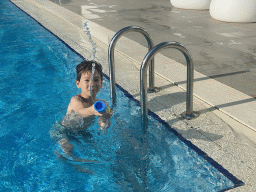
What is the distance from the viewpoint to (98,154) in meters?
3.22

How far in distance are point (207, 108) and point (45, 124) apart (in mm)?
2169

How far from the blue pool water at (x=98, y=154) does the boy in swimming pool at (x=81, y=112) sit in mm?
111

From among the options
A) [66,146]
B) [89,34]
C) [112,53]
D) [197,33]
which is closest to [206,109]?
[112,53]

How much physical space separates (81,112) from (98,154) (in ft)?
1.66

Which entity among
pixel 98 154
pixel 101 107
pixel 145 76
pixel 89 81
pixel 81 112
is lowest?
pixel 98 154

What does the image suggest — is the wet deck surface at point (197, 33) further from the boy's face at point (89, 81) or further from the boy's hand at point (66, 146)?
the boy's hand at point (66, 146)

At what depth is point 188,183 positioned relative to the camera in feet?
8.67

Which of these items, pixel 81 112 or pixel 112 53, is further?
pixel 112 53

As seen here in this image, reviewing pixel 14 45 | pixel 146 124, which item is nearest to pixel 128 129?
pixel 146 124

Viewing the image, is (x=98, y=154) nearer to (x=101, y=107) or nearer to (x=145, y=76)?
(x=101, y=107)

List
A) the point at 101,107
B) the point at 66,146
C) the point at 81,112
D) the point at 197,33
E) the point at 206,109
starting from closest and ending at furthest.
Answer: the point at 101,107 → the point at 66,146 → the point at 81,112 → the point at 206,109 → the point at 197,33

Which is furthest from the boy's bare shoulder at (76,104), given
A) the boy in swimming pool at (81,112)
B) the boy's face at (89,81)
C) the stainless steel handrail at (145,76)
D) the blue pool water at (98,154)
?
the stainless steel handrail at (145,76)

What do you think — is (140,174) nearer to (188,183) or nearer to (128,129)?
(188,183)

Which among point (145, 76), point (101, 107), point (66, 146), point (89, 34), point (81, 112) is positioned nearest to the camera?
point (101, 107)
